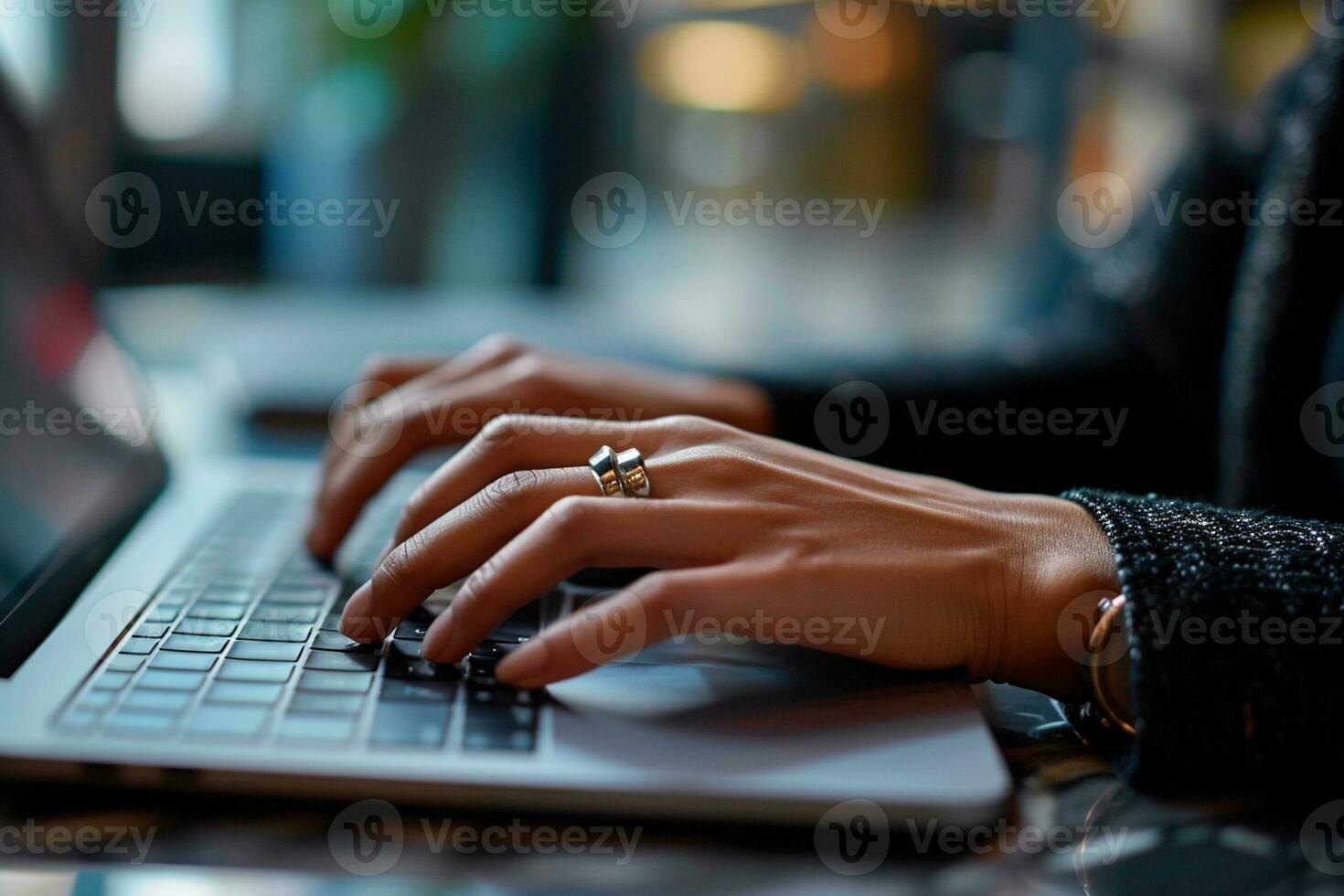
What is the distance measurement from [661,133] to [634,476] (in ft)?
9.42

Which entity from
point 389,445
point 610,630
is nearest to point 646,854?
point 610,630

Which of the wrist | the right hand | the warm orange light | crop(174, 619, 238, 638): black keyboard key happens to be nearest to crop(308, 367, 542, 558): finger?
the right hand

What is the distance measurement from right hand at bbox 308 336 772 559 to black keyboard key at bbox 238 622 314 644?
119 millimetres

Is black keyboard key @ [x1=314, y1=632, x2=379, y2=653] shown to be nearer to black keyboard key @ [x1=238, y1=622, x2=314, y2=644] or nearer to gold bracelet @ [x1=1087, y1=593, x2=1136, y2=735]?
black keyboard key @ [x1=238, y1=622, x2=314, y2=644]

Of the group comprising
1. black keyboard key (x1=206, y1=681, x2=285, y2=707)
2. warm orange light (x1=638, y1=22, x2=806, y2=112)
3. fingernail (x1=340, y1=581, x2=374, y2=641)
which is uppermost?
warm orange light (x1=638, y1=22, x2=806, y2=112)

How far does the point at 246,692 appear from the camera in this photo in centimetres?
38

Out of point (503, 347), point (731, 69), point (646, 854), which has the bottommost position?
point (646, 854)

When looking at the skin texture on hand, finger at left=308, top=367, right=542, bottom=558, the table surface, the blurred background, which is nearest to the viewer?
the table surface

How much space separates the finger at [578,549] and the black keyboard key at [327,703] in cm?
4

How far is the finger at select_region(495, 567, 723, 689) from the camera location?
1.27 ft

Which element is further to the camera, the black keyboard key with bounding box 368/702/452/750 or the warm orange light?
the warm orange light

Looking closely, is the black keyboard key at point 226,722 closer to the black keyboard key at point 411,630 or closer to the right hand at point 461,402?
the black keyboard key at point 411,630

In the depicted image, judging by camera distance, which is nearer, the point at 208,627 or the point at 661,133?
the point at 208,627

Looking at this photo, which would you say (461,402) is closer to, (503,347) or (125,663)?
(503,347)
